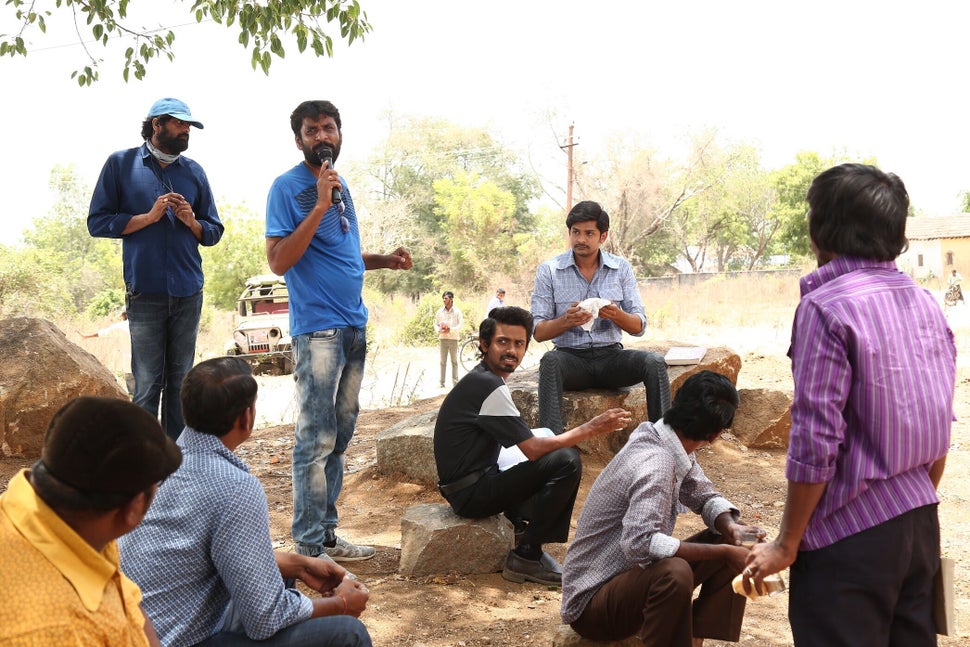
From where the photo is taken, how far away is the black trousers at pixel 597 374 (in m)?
5.52

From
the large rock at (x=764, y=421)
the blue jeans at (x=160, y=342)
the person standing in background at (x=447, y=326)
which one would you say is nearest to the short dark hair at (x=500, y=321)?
the blue jeans at (x=160, y=342)

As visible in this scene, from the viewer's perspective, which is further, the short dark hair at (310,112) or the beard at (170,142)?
the beard at (170,142)

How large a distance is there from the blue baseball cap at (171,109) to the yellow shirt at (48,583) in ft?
10.2

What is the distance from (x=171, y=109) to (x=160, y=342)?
118 cm

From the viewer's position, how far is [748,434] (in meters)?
7.14

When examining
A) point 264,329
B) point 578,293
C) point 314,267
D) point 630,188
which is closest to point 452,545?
point 314,267

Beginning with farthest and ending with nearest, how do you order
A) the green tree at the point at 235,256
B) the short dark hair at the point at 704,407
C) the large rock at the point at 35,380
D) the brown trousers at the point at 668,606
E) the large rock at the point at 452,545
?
the green tree at the point at 235,256 → the large rock at the point at 35,380 → the large rock at the point at 452,545 → the short dark hair at the point at 704,407 → the brown trousers at the point at 668,606

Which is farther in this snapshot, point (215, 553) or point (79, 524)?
point (215, 553)

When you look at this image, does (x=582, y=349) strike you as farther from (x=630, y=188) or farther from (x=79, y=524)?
(x=630, y=188)

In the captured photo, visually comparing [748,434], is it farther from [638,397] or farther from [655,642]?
[655,642]

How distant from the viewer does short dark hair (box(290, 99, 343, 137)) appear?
4148 mm

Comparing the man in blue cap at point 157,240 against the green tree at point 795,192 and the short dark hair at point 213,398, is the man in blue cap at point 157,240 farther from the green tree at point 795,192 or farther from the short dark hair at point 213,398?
the green tree at point 795,192

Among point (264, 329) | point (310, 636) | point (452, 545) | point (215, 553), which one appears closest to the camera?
point (215, 553)

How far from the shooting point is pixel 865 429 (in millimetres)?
2080
